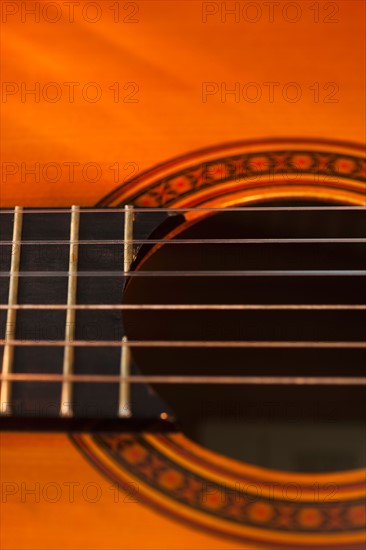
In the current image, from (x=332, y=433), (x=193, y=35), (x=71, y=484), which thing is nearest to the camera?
(x=71, y=484)

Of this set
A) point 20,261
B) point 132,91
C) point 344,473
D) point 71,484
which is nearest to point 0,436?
point 71,484

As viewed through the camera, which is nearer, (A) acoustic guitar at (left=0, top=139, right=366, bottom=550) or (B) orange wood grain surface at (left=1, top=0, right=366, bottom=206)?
(A) acoustic guitar at (left=0, top=139, right=366, bottom=550)

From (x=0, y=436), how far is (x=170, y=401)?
238mm

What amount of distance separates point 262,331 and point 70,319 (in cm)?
28

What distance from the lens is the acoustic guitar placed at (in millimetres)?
776

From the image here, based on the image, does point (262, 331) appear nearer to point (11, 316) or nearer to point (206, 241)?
point (206, 241)

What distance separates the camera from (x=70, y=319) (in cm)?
83

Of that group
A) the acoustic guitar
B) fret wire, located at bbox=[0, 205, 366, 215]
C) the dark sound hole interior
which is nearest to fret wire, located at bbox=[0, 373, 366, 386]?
the acoustic guitar

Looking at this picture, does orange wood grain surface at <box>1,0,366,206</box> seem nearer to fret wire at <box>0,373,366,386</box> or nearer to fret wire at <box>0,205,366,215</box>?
fret wire at <box>0,205,366,215</box>

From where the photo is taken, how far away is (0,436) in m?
0.80

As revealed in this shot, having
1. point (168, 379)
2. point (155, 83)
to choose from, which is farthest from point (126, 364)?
point (155, 83)

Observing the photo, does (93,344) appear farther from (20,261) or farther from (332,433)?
(332,433)

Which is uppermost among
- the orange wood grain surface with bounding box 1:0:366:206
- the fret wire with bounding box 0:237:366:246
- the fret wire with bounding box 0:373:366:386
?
the orange wood grain surface with bounding box 1:0:366:206

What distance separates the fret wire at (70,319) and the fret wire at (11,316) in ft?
0.22
